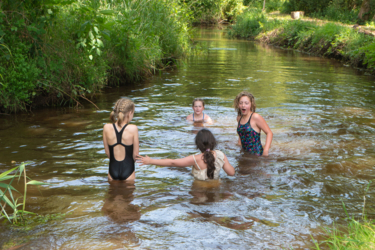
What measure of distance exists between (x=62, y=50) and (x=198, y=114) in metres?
3.98

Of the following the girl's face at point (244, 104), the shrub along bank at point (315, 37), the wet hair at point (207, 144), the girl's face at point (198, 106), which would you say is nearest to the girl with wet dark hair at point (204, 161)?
the wet hair at point (207, 144)

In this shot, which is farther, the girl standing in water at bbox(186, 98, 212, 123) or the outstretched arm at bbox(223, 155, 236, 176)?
the girl standing in water at bbox(186, 98, 212, 123)

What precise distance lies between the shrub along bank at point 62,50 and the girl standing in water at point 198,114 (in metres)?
2.47

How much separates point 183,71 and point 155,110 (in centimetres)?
664

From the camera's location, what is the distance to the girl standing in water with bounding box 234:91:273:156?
6.54 meters

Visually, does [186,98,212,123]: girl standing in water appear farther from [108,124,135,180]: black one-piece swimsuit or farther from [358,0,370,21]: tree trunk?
[358,0,370,21]: tree trunk

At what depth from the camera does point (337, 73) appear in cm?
1625

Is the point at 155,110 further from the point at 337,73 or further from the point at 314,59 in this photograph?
the point at 314,59

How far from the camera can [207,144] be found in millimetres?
5273

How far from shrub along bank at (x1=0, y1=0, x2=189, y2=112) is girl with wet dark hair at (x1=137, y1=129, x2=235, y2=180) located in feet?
13.7

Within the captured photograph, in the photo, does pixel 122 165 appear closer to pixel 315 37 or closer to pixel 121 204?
pixel 121 204

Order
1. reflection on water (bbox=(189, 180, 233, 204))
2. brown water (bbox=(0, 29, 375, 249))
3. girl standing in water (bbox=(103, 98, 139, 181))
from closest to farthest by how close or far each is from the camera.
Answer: brown water (bbox=(0, 29, 375, 249)) → reflection on water (bbox=(189, 180, 233, 204)) → girl standing in water (bbox=(103, 98, 139, 181))

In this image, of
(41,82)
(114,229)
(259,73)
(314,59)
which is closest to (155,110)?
(41,82)

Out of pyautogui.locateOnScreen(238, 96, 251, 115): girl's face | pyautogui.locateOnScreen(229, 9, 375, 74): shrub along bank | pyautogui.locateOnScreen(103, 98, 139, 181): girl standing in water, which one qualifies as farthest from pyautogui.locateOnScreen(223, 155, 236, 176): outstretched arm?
pyautogui.locateOnScreen(229, 9, 375, 74): shrub along bank
